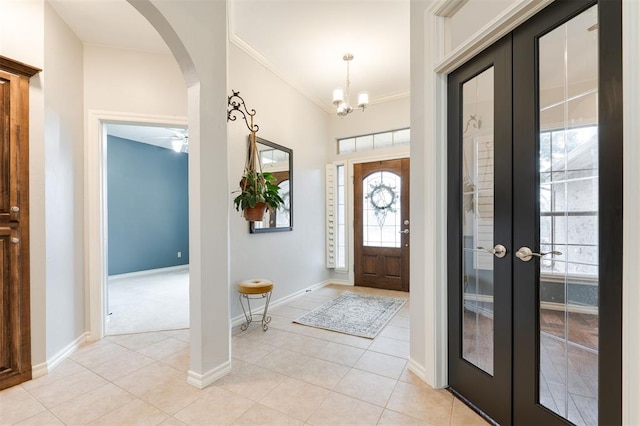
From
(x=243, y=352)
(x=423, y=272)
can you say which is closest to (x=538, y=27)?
(x=423, y=272)

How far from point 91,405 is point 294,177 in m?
3.09

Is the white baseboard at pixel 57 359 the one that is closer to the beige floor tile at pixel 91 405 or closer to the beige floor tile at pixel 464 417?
the beige floor tile at pixel 91 405

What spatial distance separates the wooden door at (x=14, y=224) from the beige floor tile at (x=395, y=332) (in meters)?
2.76

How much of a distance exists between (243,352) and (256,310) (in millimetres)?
925

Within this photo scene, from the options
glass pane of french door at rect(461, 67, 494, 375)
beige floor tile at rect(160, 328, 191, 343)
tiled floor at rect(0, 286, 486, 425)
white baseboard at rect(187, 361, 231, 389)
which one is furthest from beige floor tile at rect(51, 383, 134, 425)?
glass pane of french door at rect(461, 67, 494, 375)

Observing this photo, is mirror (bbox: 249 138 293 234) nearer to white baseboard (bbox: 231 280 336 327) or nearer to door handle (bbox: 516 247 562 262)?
white baseboard (bbox: 231 280 336 327)

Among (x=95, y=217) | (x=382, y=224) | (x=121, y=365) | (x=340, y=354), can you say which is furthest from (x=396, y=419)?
(x=382, y=224)

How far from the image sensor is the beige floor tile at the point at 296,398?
1704 millimetres

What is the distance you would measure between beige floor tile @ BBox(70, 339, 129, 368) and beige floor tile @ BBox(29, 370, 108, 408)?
186 millimetres

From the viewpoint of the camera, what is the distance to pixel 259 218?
279cm

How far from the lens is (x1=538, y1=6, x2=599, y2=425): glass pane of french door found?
1.21 metres

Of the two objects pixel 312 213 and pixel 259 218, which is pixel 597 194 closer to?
pixel 259 218

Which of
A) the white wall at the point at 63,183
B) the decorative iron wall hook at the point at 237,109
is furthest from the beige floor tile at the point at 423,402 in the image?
the white wall at the point at 63,183

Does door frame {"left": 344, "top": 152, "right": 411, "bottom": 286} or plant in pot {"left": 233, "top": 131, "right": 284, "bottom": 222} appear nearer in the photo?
plant in pot {"left": 233, "top": 131, "right": 284, "bottom": 222}
